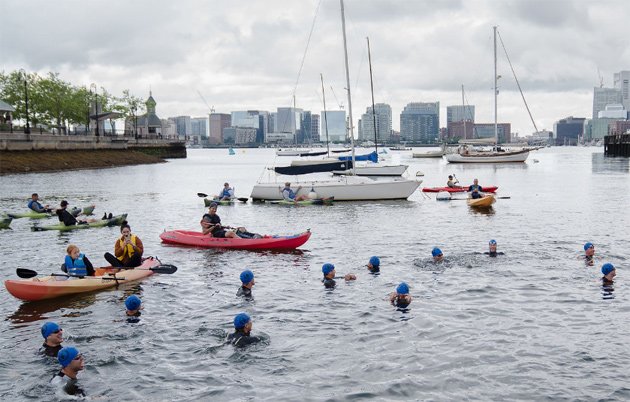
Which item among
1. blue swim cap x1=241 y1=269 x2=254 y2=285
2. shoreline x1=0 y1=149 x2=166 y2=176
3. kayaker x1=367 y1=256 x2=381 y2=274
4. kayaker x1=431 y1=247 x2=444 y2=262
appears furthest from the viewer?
shoreline x1=0 y1=149 x2=166 y2=176

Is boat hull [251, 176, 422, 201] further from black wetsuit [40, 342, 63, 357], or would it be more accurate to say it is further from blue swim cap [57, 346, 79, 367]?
blue swim cap [57, 346, 79, 367]

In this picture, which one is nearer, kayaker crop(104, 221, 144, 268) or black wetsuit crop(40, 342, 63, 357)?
black wetsuit crop(40, 342, 63, 357)

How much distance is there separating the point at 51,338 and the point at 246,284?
6.45 meters

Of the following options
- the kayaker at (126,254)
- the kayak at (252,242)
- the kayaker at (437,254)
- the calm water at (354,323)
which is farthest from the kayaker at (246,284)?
the kayaker at (437,254)

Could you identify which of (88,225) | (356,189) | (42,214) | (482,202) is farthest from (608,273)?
(42,214)

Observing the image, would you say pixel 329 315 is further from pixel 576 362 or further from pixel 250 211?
pixel 250 211

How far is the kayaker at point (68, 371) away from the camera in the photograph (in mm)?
12598

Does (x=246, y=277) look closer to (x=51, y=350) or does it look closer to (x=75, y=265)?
(x=75, y=265)

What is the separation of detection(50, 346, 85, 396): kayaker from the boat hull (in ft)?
109

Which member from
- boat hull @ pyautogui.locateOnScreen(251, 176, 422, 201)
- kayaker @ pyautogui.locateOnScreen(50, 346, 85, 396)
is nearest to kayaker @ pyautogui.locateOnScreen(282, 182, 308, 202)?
boat hull @ pyautogui.locateOnScreen(251, 176, 422, 201)

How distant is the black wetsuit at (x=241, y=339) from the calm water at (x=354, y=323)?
276mm

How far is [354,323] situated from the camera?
16.4 m

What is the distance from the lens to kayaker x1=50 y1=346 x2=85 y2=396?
12598mm

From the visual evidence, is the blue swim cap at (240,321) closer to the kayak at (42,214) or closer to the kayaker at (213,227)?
the kayaker at (213,227)
